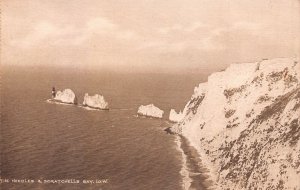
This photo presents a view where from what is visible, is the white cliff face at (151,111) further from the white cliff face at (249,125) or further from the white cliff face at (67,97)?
the white cliff face at (67,97)

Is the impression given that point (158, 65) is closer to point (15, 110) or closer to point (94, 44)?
point (94, 44)

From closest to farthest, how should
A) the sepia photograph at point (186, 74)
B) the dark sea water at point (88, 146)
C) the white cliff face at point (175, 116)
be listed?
the sepia photograph at point (186, 74), the dark sea water at point (88, 146), the white cliff face at point (175, 116)

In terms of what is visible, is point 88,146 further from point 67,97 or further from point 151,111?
point 67,97

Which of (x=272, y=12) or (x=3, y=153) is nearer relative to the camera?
(x=272, y=12)

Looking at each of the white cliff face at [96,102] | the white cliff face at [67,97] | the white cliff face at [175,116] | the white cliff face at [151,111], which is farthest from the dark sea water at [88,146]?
the white cliff face at [67,97]

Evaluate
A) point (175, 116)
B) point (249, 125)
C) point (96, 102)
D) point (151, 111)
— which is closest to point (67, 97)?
point (96, 102)

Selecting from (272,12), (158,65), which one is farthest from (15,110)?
(272,12)
